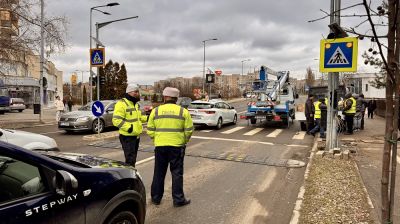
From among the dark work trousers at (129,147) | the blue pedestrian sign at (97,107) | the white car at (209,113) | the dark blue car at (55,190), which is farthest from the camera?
the white car at (209,113)

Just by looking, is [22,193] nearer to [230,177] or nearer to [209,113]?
[230,177]

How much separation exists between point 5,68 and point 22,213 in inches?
727

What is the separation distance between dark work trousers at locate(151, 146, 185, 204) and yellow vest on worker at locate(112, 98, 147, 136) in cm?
114

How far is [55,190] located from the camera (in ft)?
9.17

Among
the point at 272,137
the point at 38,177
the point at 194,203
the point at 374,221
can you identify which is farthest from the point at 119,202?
the point at 272,137

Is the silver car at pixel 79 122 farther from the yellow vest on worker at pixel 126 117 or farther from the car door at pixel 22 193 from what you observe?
the car door at pixel 22 193

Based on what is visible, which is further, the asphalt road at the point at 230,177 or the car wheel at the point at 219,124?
the car wheel at the point at 219,124

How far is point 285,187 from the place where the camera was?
22.7 ft

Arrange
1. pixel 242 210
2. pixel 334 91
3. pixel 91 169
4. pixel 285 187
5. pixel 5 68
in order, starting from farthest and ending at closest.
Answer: pixel 5 68 → pixel 334 91 → pixel 285 187 → pixel 242 210 → pixel 91 169

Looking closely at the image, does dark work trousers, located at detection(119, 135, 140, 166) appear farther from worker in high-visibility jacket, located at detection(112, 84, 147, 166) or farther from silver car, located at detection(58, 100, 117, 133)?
silver car, located at detection(58, 100, 117, 133)

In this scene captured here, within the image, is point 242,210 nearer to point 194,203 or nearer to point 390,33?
point 194,203

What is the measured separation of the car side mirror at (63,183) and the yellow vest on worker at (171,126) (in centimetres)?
263

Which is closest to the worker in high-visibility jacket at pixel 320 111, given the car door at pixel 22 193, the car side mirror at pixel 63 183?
the car side mirror at pixel 63 183

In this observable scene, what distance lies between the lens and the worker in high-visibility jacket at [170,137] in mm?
5453
